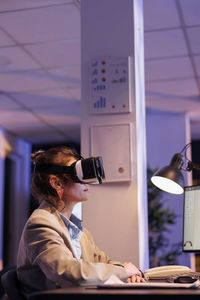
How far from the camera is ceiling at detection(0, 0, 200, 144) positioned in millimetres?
3857

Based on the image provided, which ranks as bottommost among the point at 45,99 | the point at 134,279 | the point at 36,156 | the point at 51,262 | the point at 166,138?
the point at 134,279

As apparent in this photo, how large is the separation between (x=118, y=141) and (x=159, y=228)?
3324 mm

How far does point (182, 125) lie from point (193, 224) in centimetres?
429

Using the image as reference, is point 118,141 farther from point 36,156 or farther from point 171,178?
point 36,156

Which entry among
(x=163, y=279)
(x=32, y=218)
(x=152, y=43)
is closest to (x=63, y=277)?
(x=32, y=218)

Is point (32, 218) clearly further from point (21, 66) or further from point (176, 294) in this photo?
point (21, 66)

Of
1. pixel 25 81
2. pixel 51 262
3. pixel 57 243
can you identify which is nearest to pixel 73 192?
pixel 57 243

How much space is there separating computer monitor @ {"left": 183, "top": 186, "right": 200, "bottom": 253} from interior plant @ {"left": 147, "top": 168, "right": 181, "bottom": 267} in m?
3.08

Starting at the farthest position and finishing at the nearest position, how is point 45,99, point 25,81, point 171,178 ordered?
point 45,99, point 25,81, point 171,178

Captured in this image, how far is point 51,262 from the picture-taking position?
6.14 feet

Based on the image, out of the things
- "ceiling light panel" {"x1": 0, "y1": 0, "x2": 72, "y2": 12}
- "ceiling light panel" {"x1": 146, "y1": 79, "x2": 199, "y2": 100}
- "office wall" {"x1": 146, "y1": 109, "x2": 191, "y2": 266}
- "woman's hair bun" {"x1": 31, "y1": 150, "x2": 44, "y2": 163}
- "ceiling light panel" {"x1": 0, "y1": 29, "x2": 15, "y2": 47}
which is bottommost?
"woman's hair bun" {"x1": 31, "y1": 150, "x2": 44, "y2": 163}

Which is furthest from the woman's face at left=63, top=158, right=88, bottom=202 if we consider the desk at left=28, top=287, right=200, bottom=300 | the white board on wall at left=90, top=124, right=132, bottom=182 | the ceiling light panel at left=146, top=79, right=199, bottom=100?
the ceiling light panel at left=146, top=79, right=199, bottom=100

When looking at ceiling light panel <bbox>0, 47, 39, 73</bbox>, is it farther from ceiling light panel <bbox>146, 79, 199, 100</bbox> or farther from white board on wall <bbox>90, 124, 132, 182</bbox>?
white board on wall <bbox>90, 124, 132, 182</bbox>

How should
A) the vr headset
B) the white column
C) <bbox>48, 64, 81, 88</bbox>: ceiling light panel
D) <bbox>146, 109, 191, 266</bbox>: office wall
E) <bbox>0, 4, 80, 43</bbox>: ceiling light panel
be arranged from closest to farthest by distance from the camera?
the vr headset < the white column < <bbox>0, 4, 80, 43</bbox>: ceiling light panel < <bbox>48, 64, 81, 88</bbox>: ceiling light panel < <bbox>146, 109, 191, 266</bbox>: office wall
